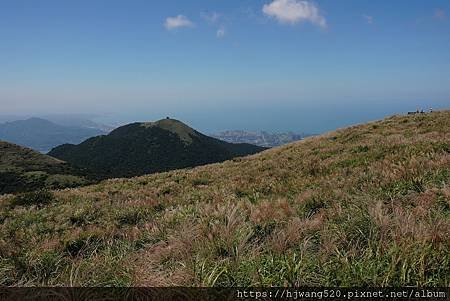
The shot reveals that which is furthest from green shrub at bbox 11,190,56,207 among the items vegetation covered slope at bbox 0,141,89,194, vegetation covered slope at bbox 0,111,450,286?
vegetation covered slope at bbox 0,141,89,194

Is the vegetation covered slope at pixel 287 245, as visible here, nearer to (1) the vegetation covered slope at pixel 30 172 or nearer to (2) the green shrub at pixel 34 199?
(2) the green shrub at pixel 34 199

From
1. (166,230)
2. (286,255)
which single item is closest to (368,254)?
(286,255)

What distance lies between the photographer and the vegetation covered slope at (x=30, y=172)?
8725 cm

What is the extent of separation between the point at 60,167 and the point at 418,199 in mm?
123600

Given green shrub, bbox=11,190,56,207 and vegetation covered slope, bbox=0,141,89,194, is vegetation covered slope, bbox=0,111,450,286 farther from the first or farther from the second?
vegetation covered slope, bbox=0,141,89,194

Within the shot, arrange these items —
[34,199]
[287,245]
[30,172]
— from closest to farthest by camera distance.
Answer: [287,245], [34,199], [30,172]

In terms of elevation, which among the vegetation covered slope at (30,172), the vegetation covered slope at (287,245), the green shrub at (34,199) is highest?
the vegetation covered slope at (287,245)

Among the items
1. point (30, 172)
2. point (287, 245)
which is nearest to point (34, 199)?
point (287, 245)

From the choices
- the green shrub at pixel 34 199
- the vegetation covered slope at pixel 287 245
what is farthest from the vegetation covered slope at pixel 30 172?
the vegetation covered slope at pixel 287 245

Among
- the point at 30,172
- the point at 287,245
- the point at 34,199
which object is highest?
the point at 287,245

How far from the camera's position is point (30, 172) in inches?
4048

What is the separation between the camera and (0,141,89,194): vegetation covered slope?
8725 centimetres

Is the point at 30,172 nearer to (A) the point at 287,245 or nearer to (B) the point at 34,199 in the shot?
(B) the point at 34,199

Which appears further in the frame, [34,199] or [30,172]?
[30,172]
